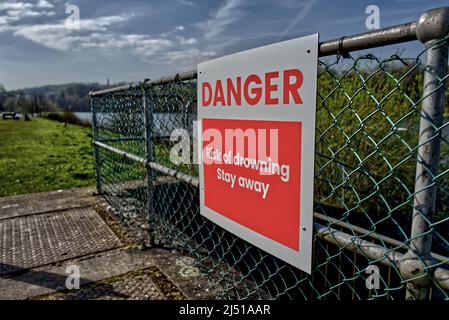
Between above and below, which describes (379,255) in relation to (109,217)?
above

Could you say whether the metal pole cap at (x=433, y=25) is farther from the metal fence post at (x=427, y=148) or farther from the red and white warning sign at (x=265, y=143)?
the red and white warning sign at (x=265, y=143)

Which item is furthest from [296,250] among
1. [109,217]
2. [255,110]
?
[109,217]

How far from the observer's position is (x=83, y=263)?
116 inches

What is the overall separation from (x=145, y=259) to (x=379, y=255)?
2.20m

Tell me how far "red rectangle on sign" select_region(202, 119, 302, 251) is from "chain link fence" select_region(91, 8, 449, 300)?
184 mm

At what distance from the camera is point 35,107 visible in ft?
212

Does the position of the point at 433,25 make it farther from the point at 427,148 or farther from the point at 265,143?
the point at 265,143

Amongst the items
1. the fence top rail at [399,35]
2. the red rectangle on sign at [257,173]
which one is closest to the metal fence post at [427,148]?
the fence top rail at [399,35]

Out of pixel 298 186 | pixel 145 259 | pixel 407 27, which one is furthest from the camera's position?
pixel 145 259

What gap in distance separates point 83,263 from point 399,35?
2.88 metres

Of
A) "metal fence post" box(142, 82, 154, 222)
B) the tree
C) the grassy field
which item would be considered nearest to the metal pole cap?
"metal fence post" box(142, 82, 154, 222)

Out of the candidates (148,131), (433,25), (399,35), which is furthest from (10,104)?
(433,25)

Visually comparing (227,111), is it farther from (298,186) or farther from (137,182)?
(137,182)
